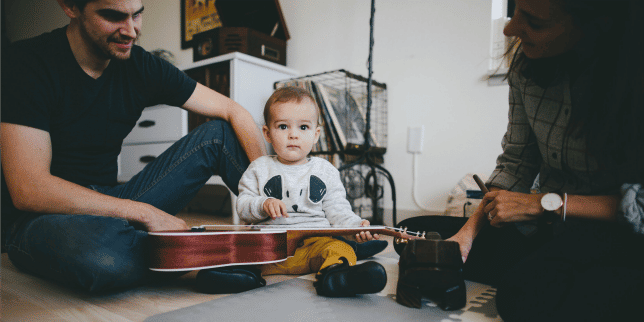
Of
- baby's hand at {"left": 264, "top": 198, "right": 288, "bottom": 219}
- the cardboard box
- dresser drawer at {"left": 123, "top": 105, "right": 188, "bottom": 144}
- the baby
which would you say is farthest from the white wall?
baby's hand at {"left": 264, "top": 198, "right": 288, "bottom": 219}

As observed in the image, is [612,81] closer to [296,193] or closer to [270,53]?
[296,193]

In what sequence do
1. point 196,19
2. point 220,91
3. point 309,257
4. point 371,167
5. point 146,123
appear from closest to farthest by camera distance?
1. point 309,257
2. point 371,167
3. point 220,91
4. point 146,123
5. point 196,19

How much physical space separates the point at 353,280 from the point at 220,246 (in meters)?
0.31

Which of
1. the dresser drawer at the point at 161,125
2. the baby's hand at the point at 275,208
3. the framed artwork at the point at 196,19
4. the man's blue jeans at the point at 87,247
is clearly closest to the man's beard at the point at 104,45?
the man's blue jeans at the point at 87,247

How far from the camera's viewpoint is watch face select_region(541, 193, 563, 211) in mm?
692

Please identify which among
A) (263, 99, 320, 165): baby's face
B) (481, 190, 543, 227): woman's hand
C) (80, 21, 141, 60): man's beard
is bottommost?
(481, 190, 543, 227): woman's hand

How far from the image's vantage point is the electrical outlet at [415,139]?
196cm

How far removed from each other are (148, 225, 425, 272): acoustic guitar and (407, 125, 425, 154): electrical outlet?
115cm

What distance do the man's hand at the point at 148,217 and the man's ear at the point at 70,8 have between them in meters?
0.55

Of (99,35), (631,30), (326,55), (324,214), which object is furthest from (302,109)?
(326,55)

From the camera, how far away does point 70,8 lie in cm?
103

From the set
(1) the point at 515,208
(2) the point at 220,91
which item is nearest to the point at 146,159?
(2) the point at 220,91

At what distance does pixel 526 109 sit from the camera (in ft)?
2.75

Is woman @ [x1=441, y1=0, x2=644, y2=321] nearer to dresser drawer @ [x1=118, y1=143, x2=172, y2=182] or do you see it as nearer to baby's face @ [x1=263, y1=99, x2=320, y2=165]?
baby's face @ [x1=263, y1=99, x2=320, y2=165]
